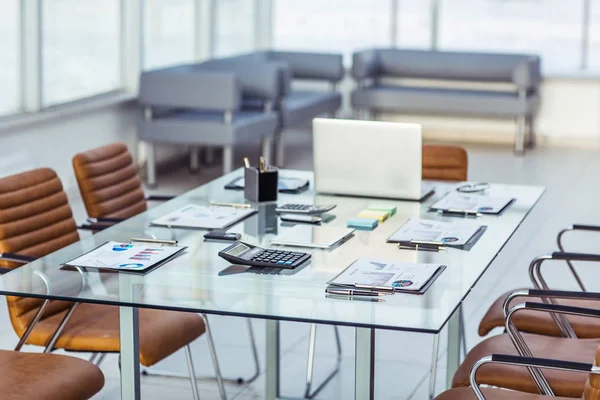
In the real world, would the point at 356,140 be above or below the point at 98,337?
above

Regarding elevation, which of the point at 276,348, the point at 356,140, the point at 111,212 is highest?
the point at 356,140

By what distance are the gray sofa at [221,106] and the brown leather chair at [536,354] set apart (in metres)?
5.37

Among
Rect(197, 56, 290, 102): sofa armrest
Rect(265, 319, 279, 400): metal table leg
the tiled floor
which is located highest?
Rect(197, 56, 290, 102): sofa armrest

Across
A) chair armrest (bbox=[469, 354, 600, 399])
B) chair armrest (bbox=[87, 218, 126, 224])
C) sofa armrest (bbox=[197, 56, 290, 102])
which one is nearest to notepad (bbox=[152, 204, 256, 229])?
chair armrest (bbox=[87, 218, 126, 224])

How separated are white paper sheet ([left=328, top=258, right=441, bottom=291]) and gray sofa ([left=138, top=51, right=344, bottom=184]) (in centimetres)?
546

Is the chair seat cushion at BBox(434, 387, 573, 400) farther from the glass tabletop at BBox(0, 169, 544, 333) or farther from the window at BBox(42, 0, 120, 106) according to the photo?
the window at BBox(42, 0, 120, 106)

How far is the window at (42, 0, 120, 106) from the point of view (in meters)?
8.02

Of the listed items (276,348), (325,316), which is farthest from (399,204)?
(325,316)

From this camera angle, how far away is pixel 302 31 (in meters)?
12.5

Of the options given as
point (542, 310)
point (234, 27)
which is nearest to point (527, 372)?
point (542, 310)

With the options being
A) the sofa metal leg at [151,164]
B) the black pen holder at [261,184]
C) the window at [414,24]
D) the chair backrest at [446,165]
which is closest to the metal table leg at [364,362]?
the black pen holder at [261,184]

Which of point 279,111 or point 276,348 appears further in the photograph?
point 279,111

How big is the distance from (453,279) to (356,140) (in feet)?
4.01

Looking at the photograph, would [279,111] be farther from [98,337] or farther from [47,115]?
[98,337]
